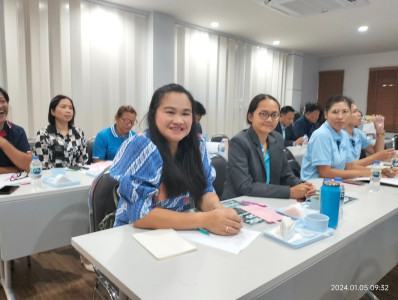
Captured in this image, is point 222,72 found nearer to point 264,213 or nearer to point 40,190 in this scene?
point 40,190

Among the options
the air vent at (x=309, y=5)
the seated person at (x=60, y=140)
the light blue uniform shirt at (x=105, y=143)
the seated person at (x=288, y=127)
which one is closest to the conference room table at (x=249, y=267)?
the seated person at (x=60, y=140)

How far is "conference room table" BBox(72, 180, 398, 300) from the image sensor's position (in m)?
0.82

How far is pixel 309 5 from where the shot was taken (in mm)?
3619

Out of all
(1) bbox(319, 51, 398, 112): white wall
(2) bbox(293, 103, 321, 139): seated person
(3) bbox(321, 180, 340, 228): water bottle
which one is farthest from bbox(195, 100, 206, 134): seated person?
(1) bbox(319, 51, 398, 112): white wall

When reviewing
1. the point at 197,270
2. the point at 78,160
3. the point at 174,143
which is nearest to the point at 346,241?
the point at 197,270

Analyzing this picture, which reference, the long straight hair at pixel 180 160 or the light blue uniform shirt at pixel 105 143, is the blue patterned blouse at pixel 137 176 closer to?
the long straight hair at pixel 180 160

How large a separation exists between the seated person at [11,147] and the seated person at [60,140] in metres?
0.16

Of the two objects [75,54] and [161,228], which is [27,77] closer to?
[75,54]

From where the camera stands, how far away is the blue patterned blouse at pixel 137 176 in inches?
46.1

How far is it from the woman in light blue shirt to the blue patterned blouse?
1.36 metres

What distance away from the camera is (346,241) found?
1.18 metres

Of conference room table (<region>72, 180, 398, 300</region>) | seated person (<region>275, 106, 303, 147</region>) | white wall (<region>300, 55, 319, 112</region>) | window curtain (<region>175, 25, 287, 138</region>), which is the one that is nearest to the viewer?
conference room table (<region>72, 180, 398, 300</region>)

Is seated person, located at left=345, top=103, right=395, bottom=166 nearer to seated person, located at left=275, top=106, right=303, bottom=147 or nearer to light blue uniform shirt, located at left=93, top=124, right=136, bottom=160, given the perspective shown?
seated person, located at left=275, top=106, right=303, bottom=147

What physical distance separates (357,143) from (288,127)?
2165mm
